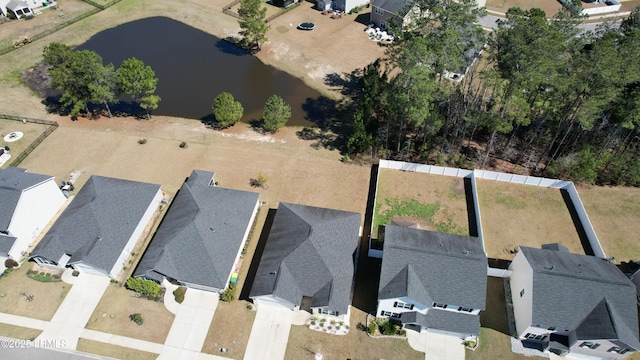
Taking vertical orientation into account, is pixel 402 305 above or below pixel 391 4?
below

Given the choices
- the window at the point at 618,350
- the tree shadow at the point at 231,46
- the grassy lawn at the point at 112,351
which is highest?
the tree shadow at the point at 231,46

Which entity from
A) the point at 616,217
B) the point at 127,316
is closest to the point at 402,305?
the point at 127,316

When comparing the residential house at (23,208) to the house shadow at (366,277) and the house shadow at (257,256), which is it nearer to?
the house shadow at (257,256)

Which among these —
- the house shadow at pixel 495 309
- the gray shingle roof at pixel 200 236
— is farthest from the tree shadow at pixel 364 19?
the house shadow at pixel 495 309

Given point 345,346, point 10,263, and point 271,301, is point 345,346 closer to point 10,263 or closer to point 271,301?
point 271,301

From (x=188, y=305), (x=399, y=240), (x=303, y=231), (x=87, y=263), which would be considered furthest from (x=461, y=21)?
(x=87, y=263)

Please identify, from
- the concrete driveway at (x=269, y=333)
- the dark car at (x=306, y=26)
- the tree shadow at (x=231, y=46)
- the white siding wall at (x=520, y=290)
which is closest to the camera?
the white siding wall at (x=520, y=290)
